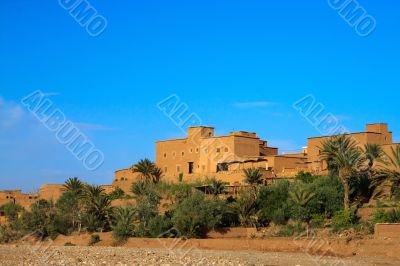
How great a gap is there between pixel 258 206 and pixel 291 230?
4.12 m

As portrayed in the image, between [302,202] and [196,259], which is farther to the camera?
[302,202]

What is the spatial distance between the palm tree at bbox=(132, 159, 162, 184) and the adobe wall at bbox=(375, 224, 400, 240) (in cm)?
2715

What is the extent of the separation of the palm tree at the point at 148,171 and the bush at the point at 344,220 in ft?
71.8

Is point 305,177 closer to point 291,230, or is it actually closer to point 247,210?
point 247,210

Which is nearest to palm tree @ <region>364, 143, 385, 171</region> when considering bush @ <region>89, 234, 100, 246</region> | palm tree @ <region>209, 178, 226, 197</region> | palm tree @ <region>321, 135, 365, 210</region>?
palm tree @ <region>321, 135, 365, 210</region>

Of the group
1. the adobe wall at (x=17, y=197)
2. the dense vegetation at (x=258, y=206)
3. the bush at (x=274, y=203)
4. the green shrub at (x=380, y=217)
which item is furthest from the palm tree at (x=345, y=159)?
the adobe wall at (x=17, y=197)

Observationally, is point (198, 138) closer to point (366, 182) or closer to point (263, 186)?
point (263, 186)

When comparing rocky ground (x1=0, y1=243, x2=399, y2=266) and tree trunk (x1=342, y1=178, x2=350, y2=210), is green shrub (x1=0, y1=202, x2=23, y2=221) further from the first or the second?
tree trunk (x1=342, y1=178, x2=350, y2=210)

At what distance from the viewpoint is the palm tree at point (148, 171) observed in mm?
53562

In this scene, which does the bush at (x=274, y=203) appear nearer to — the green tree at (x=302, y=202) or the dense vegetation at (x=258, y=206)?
the dense vegetation at (x=258, y=206)

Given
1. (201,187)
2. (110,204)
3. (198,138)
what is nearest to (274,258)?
(201,187)

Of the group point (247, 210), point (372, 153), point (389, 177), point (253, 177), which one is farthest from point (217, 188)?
point (389, 177)

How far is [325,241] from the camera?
3008 cm

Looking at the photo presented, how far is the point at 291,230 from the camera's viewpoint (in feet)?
116
